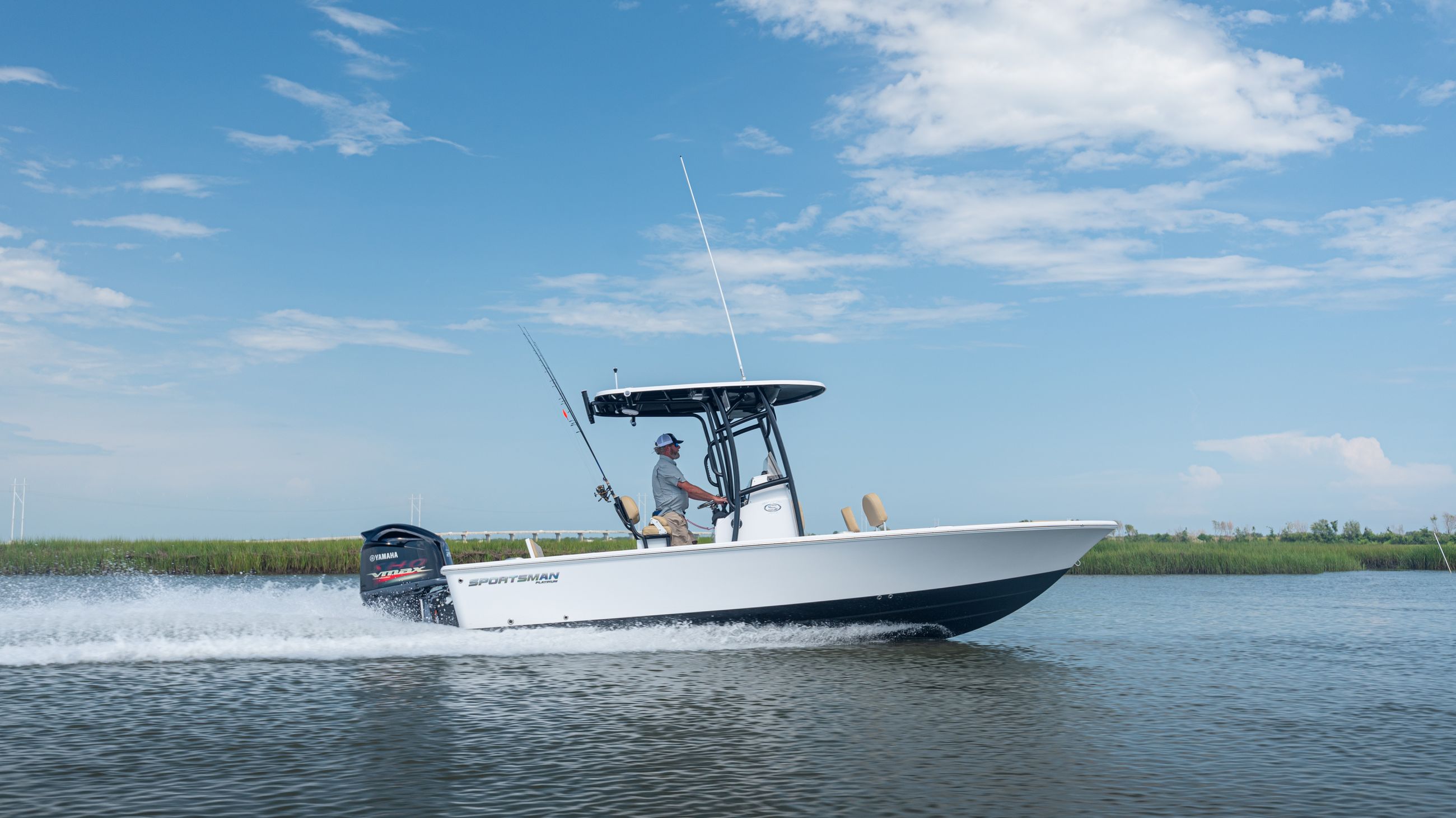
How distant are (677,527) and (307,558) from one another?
67.8 feet

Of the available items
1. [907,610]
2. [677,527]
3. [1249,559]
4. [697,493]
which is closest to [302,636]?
[677,527]

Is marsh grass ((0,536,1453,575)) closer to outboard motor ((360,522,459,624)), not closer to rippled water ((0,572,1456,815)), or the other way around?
rippled water ((0,572,1456,815))

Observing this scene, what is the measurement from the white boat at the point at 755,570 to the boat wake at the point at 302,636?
183 mm

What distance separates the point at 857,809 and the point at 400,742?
335 centimetres

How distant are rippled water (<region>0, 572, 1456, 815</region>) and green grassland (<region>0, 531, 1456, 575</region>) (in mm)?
14549

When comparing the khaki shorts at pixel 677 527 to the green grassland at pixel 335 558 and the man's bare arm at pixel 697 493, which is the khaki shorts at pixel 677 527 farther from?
the green grassland at pixel 335 558

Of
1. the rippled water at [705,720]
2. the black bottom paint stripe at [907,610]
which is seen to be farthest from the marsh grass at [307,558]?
the black bottom paint stripe at [907,610]

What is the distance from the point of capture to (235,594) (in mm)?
18156

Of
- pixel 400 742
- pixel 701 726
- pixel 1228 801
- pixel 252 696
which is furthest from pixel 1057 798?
pixel 252 696

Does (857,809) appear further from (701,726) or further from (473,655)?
(473,655)

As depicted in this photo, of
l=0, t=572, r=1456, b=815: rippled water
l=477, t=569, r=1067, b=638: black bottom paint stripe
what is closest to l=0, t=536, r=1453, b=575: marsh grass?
l=0, t=572, r=1456, b=815: rippled water

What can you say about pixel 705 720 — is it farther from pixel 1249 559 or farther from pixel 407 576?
pixel 1249 559

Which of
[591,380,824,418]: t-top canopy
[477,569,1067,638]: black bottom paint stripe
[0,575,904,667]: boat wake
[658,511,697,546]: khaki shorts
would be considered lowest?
[0,575,904,667]: boat wake

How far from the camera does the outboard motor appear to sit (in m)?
11.3
